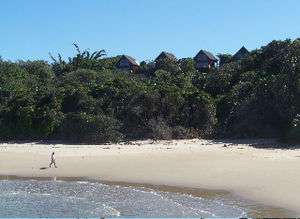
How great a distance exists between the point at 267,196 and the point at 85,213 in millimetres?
4899

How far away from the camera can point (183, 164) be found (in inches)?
814

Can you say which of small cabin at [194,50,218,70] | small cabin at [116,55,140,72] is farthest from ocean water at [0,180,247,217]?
small cabin at [194,50,218,70]

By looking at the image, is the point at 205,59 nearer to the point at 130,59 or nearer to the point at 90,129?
the point at 130,59

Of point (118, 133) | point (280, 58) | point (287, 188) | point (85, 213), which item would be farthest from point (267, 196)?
point (280, 58)

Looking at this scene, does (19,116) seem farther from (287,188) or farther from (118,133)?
(287,188)

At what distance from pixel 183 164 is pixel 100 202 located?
5928mm

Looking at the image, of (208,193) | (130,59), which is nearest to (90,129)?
(208,193)

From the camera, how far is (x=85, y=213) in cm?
1372

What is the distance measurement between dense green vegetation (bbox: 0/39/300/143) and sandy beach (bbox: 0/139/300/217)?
1.35 meters

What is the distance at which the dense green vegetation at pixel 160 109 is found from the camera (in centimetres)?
2669

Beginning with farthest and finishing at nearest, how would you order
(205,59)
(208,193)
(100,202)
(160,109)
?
(205,59) → (160,109) → (208,193) → (100,202)

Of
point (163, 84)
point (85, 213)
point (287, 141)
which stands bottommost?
point (85, 213)

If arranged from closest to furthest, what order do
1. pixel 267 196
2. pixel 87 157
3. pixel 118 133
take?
pixel 267 196 → pixel 87 157 → pixel 118 133

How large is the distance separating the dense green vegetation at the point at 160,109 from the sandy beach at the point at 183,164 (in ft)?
4.44
